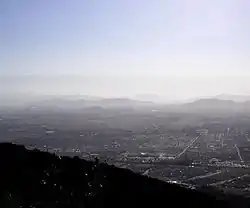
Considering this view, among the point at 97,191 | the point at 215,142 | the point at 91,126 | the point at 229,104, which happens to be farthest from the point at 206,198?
the point at 229,104

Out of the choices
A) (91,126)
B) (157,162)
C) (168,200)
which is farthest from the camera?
(91,126)

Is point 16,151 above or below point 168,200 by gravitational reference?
above

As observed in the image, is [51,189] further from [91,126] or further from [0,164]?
[91,126]

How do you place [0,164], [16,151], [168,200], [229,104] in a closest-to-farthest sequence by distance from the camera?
[168,200] → [0,164] → [16,151] → [229,104]

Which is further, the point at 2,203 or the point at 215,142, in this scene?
the point at 215,142

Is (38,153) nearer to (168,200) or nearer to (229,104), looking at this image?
(168,200)

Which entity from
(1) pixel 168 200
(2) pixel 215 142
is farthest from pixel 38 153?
(2) pixel 215 142
